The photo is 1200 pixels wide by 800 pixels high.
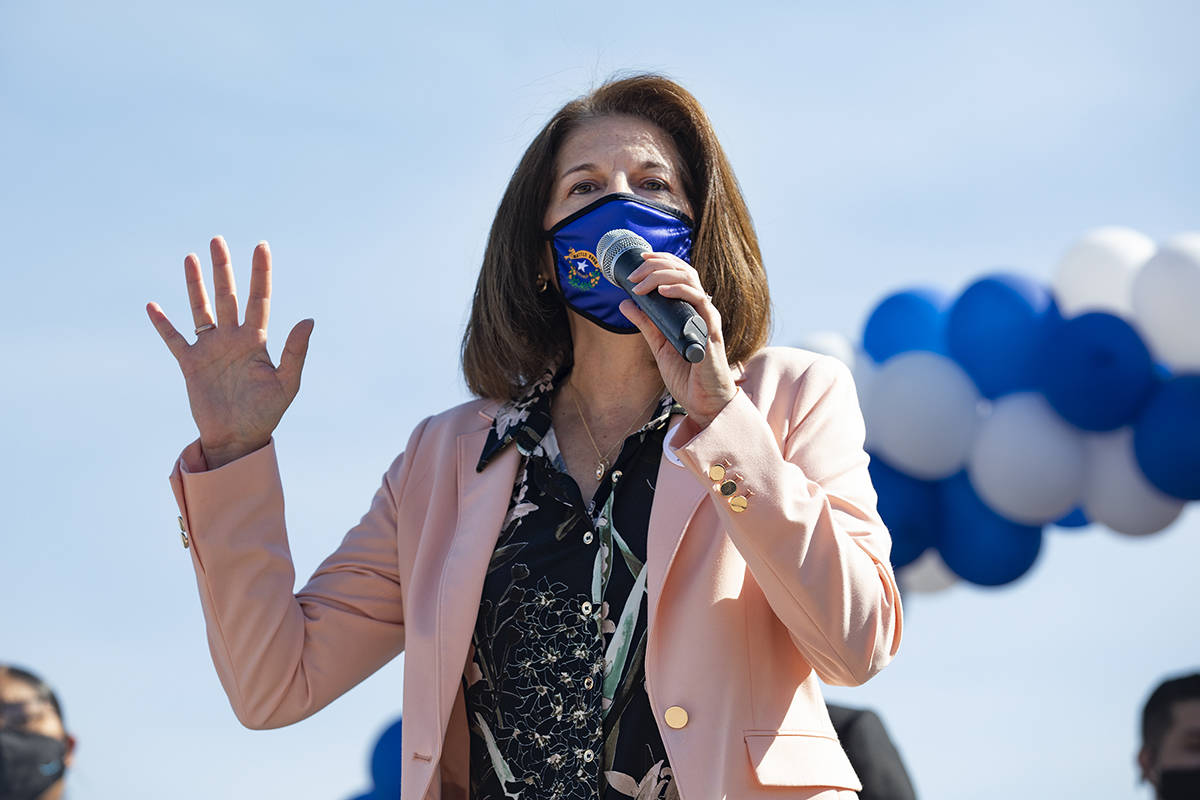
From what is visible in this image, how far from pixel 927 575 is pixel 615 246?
13.7 ft

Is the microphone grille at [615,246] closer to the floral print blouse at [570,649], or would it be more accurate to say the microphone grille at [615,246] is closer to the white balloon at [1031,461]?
the floral print blouse at [570,649]

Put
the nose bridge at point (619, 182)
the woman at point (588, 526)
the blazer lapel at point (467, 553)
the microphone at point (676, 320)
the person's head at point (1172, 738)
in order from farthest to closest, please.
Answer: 1. the person's head at point (1172, 738)
2. the nose bridge at point (619, 182)
3. the blazer lapel at point (467, 553)
4. the woman at point (588, 526)
5. the microphone at point (676, 320)

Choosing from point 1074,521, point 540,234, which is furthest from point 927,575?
point 540,234

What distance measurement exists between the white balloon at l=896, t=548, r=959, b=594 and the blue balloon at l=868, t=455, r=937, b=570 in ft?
0.38

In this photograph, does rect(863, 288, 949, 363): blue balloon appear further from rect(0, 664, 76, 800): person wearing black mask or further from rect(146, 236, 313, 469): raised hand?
rect(146, 236, 313, 469): raised hand

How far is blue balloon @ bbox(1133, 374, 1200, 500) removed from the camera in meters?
4.92

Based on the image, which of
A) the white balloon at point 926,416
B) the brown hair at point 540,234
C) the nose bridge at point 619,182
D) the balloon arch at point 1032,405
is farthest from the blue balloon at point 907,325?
the nose bridge at point 619,182

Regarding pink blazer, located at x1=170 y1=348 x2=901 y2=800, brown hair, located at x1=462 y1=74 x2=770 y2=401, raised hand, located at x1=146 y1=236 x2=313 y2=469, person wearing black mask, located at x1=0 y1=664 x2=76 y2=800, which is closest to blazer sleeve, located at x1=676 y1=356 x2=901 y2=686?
pink blazer, located at x1=170 y1=348 x2=901 y2=800

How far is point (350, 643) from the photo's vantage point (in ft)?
8.50

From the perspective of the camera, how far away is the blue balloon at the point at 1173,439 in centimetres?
492

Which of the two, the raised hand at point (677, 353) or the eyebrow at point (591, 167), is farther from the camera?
the eyebrow at point (591, 167)

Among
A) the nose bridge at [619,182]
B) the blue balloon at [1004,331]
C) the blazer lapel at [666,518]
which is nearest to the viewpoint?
the blazer lapel at [666,518]

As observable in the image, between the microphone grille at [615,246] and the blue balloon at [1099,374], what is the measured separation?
3311 mm

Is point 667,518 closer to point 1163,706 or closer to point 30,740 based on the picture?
point 30,740
